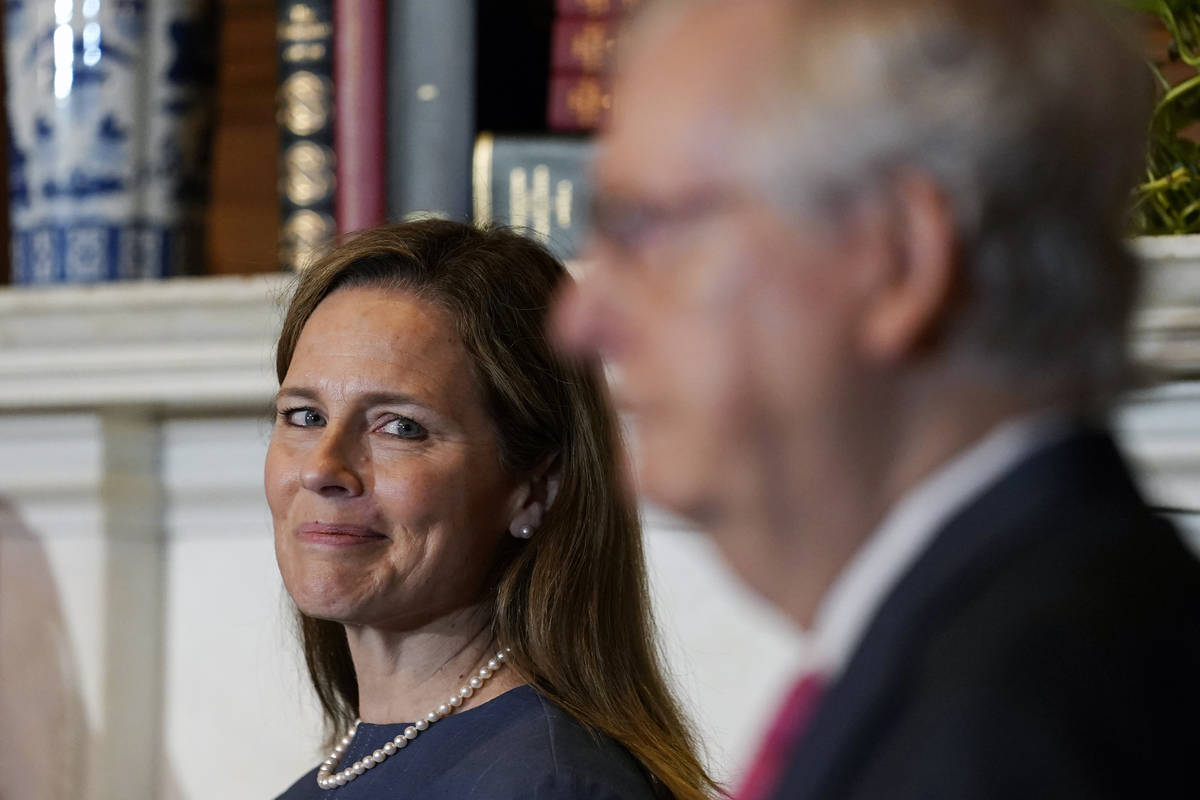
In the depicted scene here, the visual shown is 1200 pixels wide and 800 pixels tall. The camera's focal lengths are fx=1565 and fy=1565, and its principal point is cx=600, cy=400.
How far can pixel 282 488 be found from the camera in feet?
3.54

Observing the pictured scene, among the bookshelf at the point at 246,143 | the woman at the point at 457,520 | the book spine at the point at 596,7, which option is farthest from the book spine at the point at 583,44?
the bookshelf at the point at 246,143

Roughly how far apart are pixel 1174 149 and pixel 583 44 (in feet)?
1.37

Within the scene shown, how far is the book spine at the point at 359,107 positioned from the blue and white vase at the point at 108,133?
141 mm

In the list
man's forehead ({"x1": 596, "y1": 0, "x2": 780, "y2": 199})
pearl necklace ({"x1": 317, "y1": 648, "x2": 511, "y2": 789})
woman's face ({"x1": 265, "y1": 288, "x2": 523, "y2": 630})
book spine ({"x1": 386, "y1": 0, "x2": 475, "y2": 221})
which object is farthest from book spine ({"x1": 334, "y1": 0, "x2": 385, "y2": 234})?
man's forehead ({"x1": 596, "y1": 0, "x2": 780, "y2": 199})

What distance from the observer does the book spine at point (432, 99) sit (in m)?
1.16

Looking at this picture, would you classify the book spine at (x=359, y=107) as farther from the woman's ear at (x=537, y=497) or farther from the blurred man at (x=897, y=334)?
the blurred man at (x=897, y=334)

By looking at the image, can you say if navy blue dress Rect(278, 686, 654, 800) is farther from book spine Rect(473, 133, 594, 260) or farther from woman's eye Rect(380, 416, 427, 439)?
book spine Rect(473, 133, 594, 260)

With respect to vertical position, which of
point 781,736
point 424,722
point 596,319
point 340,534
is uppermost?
point 596,319

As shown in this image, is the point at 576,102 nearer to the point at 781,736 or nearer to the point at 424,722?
the point at 424,722

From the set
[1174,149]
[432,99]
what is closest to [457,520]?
[432,99]

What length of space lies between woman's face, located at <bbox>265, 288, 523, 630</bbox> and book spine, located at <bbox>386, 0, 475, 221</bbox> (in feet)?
0.44

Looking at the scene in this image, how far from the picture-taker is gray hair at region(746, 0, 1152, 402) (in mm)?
346

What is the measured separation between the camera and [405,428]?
106cm

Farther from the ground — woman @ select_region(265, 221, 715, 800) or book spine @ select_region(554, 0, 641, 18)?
book spine @ select_region(554, 0, 641, 18)
